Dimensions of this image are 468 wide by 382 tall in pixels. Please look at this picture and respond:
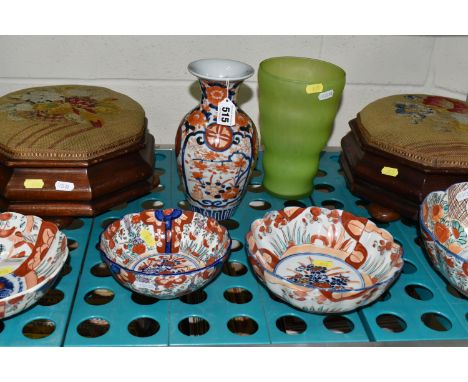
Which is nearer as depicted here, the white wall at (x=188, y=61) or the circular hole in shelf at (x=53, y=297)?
the circular hole in shelf at (x=53, y=297)

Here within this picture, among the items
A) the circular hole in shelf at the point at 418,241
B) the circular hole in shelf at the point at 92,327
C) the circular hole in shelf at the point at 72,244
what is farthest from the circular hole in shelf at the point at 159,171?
the circular hole in shelf at the point at 418,241

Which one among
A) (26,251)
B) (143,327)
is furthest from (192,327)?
(26,251)

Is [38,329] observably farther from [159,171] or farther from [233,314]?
[159,171]

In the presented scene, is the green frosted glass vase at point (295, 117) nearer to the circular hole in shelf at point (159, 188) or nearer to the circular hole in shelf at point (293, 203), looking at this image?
the circular hole in shelf at point (293, 203)

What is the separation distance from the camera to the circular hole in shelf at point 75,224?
39.5 inches

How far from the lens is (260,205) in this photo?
112 cm

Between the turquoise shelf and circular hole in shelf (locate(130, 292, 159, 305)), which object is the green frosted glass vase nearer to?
the turquoise shelf

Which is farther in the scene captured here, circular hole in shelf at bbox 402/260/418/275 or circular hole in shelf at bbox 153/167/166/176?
circular hole in shelf at bbox 153/167/166/176

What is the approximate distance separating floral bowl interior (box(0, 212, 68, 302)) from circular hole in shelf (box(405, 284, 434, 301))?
0.56 m

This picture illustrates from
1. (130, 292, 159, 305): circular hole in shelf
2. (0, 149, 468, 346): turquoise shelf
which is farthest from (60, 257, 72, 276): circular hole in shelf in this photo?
(130, 292, 159, 305): circular hole in shelf

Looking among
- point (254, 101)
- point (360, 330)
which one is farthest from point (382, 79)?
point (360, 330)

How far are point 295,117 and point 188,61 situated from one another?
0.34 metres

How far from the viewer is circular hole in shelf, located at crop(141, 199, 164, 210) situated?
3.57 feet

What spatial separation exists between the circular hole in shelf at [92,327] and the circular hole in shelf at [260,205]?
0.37m
